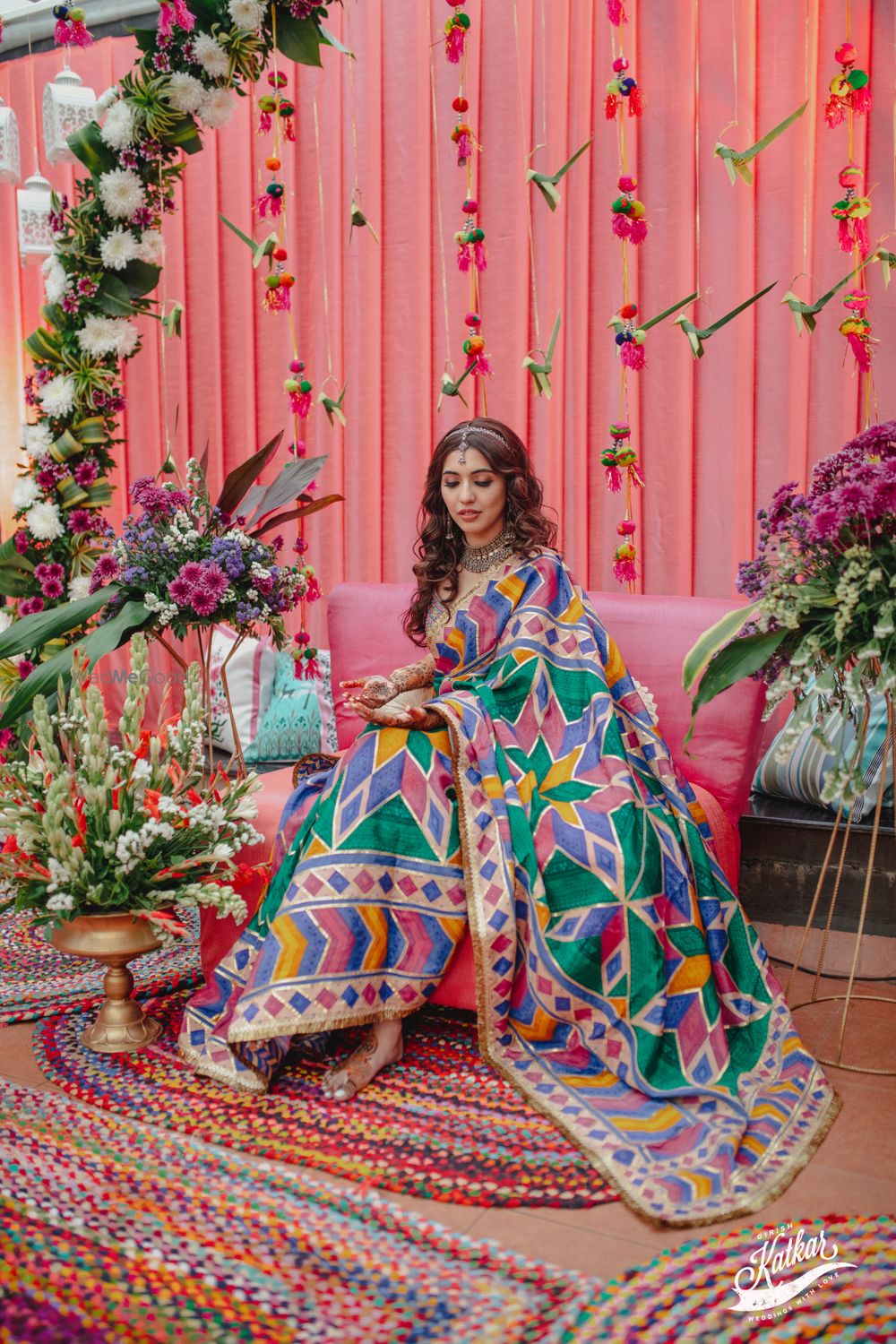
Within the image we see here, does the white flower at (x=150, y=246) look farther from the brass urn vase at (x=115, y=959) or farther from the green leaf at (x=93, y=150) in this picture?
the brass urn vase at (x=115, y=959)

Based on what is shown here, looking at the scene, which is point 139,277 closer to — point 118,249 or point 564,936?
point 118,249

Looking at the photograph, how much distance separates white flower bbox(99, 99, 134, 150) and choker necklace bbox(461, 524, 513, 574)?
54.9 inches

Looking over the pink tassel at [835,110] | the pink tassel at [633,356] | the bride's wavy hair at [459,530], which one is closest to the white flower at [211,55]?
the bride's wavy hair at [459,530]

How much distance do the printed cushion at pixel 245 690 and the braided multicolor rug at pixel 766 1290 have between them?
215cm

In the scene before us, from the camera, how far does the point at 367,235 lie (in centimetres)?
358

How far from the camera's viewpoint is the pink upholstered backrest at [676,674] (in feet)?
8.01

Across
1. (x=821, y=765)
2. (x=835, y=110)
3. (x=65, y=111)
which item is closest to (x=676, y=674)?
(x=821, y=765)

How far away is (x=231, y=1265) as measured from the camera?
138 centimetres

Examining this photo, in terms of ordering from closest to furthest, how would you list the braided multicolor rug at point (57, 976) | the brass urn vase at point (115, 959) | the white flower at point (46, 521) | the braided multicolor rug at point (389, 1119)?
the braided multicolor rug at point (389, 1119) → the brass urn vase at point (115, 959) → the braided multicolor rug at point (57, 976) → the white flower at point (46, 521)

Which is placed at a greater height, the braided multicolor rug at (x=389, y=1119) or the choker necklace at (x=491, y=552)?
the choker necklace at (x=491, y=552)

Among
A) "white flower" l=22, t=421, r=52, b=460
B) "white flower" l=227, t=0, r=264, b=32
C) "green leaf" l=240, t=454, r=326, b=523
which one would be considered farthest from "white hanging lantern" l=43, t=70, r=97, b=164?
"green leaf" l=240, t=454, r=326, b=523

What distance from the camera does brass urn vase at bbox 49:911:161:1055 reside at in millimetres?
1959

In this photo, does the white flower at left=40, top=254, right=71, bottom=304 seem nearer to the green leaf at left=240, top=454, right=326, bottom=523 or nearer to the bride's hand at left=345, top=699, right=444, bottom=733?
the green leaf at left=240, top=454, right=326, bottom=523

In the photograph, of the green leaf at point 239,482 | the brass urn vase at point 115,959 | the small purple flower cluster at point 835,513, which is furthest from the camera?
the green leaf at point 239,482
